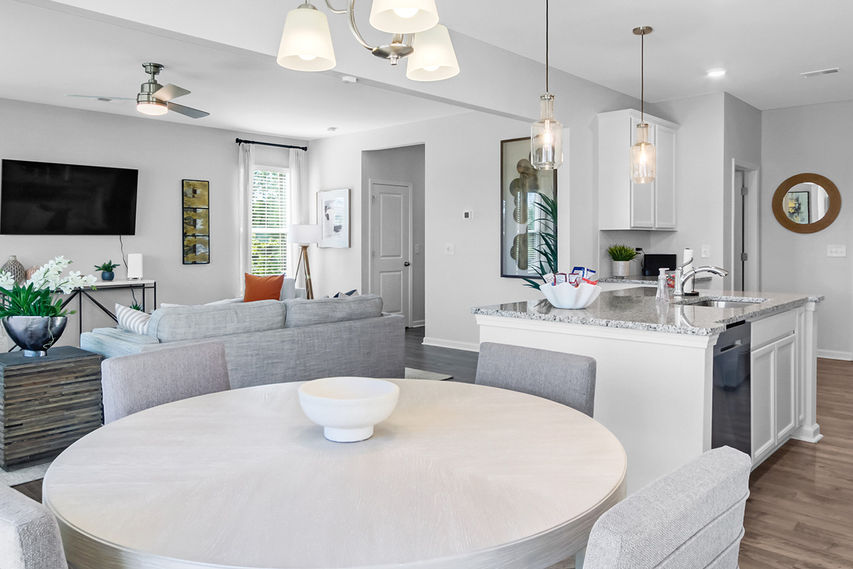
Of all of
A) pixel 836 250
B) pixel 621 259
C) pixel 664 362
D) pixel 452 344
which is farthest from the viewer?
pixel 452 344

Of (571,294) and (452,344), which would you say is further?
(452,344)

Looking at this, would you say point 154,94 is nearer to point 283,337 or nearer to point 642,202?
point 283,337

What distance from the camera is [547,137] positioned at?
3.03 m

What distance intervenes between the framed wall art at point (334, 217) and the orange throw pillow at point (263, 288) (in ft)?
4.77

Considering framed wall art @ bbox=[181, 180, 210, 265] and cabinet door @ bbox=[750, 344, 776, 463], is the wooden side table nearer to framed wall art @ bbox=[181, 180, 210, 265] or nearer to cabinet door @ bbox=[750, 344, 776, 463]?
cabinet door @ bbox=[750, 344, 776, 463]

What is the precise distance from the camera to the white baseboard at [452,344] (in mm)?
6648

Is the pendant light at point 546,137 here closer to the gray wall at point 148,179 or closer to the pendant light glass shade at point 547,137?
the pendant light glass shade at point 547,137

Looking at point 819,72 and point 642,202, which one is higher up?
point 819,72

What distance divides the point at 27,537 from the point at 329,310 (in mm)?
3596

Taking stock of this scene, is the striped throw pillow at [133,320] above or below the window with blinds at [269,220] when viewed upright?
below

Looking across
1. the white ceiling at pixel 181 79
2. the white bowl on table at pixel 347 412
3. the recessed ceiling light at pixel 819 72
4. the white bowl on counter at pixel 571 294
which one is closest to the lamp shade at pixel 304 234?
the white ceiling at pixel 181 79

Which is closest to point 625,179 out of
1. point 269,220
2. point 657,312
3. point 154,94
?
point 657,312

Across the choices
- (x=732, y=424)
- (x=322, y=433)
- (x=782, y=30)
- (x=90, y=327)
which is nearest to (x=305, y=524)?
(x=322, y=433)

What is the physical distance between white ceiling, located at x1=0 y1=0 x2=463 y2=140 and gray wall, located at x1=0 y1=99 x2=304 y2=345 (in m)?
0.21
